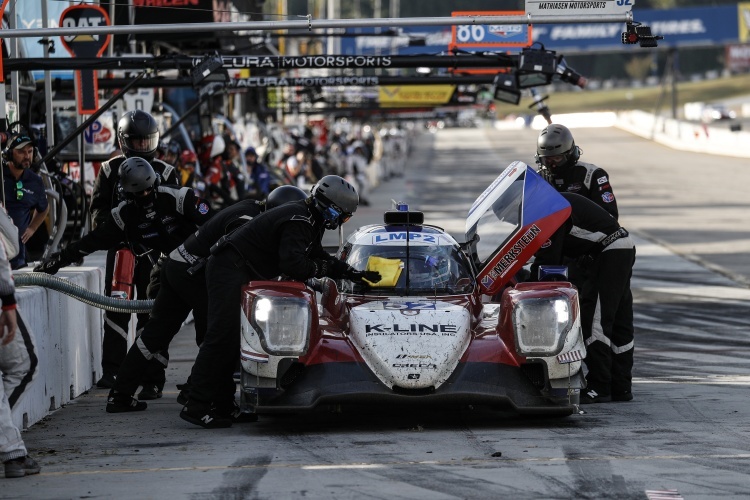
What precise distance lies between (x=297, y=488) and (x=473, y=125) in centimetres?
11270

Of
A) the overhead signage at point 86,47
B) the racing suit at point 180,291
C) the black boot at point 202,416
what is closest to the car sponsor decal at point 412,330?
the black boot at point 202,416

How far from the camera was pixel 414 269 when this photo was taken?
1021cm

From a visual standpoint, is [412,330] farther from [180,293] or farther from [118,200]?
→ [118,200]

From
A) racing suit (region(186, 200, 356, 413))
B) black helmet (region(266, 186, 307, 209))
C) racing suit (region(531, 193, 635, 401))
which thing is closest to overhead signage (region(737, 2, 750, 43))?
racing suit (region(531, 193, 635, 401))

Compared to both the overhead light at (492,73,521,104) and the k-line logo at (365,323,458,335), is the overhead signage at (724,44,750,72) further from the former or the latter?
the k-line logo at (365,323,458,335)

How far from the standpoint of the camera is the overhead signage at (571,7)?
1132cm

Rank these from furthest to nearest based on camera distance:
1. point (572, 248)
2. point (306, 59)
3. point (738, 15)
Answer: point (738, 15), point (306, 59), point (572, 248)

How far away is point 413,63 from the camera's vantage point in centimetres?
1509

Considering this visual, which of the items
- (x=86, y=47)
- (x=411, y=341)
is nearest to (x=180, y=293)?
(x=411, y=341)

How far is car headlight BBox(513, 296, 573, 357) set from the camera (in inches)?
360

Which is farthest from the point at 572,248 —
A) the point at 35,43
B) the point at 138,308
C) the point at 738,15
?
the point at 738,15

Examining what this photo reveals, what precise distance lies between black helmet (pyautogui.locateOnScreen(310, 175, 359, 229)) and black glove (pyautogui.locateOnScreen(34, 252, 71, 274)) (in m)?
2.06

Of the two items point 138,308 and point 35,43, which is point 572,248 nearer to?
point 138,308

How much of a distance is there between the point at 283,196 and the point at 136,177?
3.68ft
